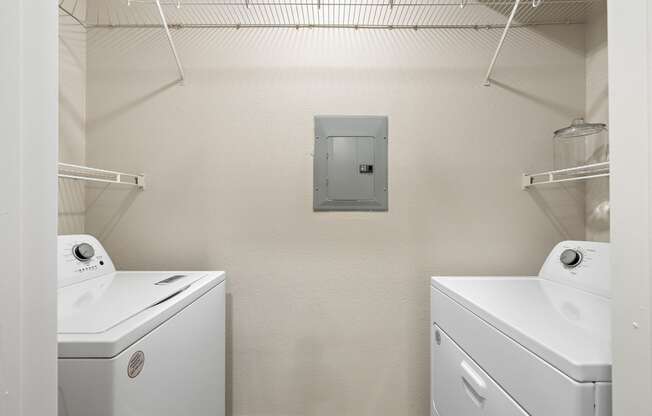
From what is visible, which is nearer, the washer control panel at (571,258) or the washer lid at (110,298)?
the washer lid at (110,298)

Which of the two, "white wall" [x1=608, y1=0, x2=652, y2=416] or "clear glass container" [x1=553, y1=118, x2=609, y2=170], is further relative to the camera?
"clear glass container" [x1=553, y1=118, x2=609, y2=170]

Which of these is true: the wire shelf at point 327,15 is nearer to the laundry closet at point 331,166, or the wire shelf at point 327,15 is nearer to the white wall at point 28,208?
the laundry closet at point 331,166

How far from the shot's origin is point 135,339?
604 millimetres

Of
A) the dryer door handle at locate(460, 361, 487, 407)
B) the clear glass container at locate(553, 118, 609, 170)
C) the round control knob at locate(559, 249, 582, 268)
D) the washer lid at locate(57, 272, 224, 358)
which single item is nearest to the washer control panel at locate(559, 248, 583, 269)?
the round control knob at locate(559, 249, 582, 268)

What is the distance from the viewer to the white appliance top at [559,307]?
1.71 feet

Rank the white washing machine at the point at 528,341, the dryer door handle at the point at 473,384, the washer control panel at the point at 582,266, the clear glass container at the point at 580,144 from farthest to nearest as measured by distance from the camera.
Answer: the clear glass container at the point at 580,144
the washer control panel at the point at 582,266
the dryer door handle at the point at 473,384
the white washing machine at the point at 528,341

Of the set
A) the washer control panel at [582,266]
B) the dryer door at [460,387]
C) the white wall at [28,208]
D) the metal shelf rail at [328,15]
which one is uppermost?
the metal shelf rail at [328,15]

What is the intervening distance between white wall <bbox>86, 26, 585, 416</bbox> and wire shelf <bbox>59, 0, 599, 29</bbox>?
2.0 inches

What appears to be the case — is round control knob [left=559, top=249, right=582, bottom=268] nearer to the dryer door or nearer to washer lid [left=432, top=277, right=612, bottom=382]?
washer lid [left=432, top=277, right=612, bottom=382]

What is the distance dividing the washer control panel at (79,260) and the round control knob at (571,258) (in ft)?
5.74

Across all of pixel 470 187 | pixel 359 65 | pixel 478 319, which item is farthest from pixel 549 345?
pixel 359 65

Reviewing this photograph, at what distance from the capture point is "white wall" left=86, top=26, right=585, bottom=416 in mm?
1313

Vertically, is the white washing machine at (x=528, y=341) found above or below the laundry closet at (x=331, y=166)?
below

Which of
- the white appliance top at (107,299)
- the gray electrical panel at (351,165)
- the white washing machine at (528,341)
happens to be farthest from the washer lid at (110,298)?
the white washing machine at (528,341)
